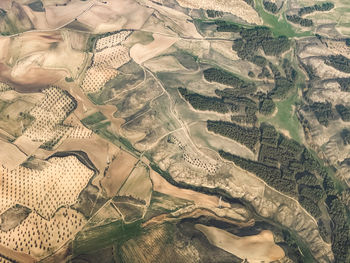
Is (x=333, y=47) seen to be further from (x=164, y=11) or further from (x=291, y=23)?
(x=164, y=11)

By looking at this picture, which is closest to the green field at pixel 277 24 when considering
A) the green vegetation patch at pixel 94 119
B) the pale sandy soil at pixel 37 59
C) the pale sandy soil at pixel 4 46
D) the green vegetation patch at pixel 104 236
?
the pale sandy soil at pixel 37 59

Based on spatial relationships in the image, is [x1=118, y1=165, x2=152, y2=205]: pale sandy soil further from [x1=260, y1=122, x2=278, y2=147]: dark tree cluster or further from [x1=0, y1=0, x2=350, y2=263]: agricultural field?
[x1=260, y1=122, x2=278, y2=147]: dark tree cluster

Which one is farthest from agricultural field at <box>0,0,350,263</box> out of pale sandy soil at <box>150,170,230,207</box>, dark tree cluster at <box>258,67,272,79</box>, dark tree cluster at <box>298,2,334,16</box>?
dark tree cluster at <box>298,2,334,16</box>

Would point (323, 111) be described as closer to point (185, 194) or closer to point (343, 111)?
point (343, 111)

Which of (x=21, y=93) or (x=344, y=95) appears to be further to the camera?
(x=344, y=95)

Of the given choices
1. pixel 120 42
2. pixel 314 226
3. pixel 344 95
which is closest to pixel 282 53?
pixel 344 95

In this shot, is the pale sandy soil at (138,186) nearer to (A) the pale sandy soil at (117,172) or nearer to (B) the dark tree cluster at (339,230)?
(A) the pale sandy soil at (117,172)
